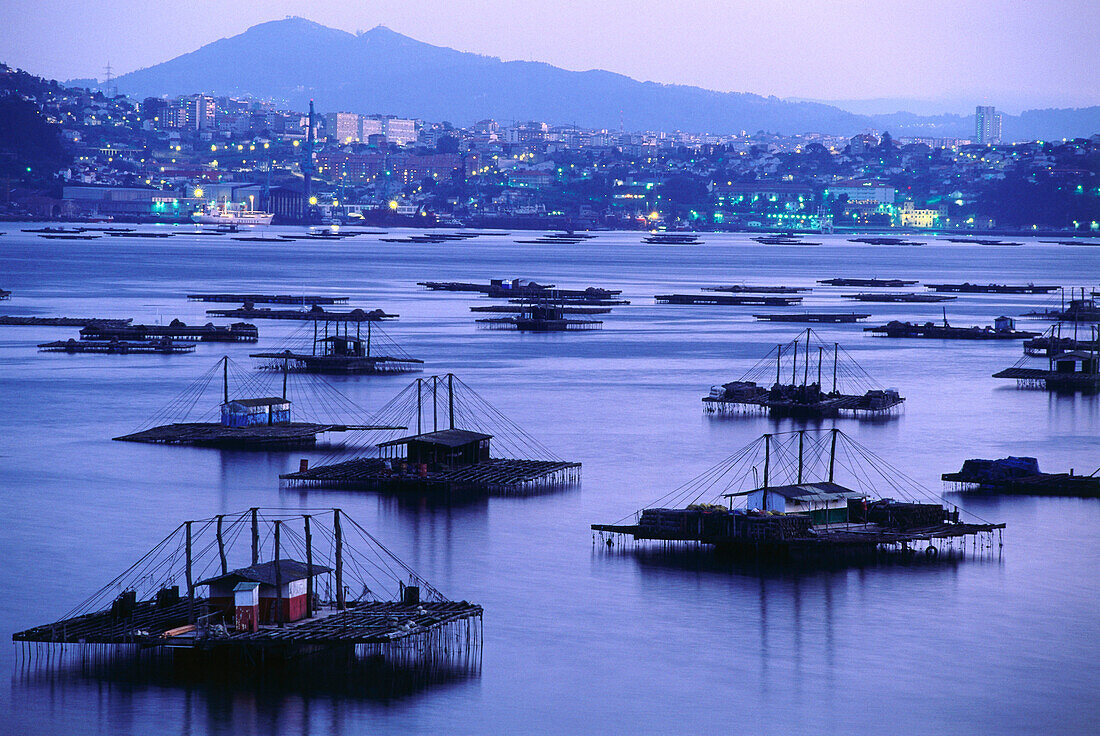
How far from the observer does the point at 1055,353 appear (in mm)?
59781

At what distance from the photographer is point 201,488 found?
32.3 m

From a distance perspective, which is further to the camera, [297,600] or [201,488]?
[201,488]

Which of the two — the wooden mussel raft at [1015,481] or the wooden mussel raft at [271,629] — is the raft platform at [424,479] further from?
the wooden mussel raft at [271,629]

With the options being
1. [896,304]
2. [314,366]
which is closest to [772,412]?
[314,366]

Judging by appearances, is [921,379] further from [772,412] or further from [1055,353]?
[772,412]

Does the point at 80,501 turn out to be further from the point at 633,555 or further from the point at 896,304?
the point at 896,304

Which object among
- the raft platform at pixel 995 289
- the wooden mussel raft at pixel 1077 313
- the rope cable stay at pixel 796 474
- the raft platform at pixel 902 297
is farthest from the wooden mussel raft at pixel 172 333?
the raft platform at pixel 995 289

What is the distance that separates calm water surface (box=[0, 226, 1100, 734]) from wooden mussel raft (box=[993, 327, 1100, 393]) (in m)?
1.21

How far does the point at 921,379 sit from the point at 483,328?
23.7 m

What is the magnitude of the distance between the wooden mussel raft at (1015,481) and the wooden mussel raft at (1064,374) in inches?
743

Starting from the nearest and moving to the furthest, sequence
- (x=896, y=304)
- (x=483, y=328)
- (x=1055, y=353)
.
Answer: (x=1055, y=353) < (x=483, y=328) < (x=896, y=304)

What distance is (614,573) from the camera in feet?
85.4

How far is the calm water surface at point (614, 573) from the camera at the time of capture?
19547 millimetres

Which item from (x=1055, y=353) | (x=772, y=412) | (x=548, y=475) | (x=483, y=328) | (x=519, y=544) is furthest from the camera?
(x=483, y=328)
